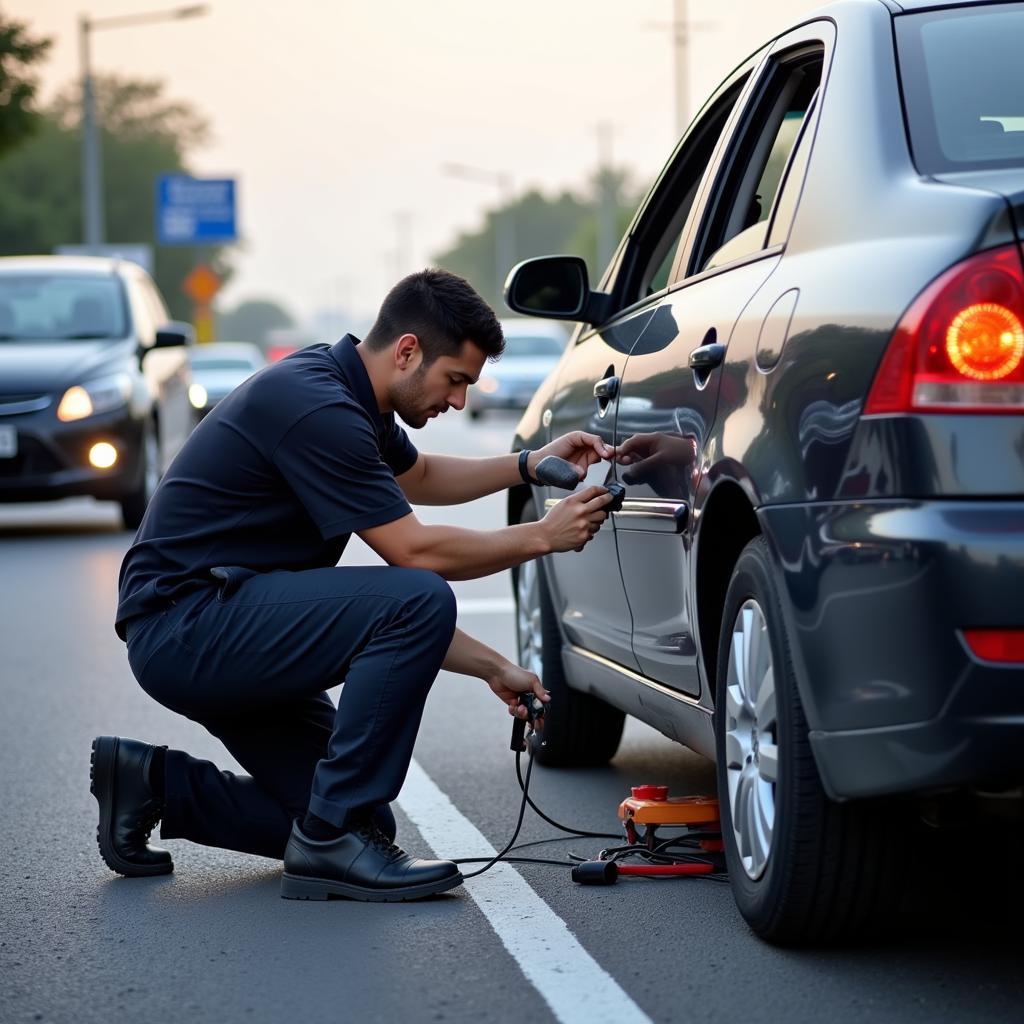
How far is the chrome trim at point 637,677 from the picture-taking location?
14.7 ft

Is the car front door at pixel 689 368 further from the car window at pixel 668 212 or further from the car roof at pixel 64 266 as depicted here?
the car roof at pixel 64 266

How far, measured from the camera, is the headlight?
1438 cm

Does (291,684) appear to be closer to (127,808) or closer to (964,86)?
(127,808)

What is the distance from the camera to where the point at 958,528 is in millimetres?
3209

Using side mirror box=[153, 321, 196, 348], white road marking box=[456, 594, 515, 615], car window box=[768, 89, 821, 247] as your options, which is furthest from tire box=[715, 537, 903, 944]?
side mirror box=[153, 321, 196, 348]

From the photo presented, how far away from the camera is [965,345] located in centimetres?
331

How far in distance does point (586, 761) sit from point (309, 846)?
5.80 feet

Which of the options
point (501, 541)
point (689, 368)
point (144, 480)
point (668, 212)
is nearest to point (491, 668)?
point (501, 541)

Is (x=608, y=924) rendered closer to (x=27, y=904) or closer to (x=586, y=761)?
(x=27, y=904)

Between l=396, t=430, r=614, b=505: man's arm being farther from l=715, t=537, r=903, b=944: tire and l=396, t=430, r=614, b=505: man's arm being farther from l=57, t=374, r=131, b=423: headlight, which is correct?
l=57, t=374, r=131, b=423: headlight

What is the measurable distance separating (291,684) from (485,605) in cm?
603

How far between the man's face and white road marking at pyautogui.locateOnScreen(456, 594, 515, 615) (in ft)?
17.3

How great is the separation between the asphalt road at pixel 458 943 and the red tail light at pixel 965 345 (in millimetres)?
1048

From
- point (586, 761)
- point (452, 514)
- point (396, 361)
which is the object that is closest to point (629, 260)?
point (396, 361)
